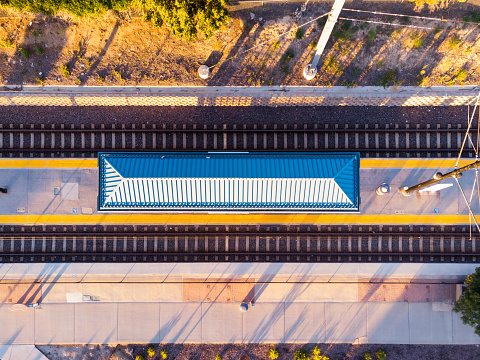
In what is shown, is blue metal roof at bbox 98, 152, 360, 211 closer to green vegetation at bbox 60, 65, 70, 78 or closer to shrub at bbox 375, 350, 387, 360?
green vegetation at bbox 60, 65, 70, 78

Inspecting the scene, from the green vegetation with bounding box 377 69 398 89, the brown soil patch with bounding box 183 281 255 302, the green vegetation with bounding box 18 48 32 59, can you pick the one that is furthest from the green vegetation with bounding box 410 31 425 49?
the green vegetation with bounding box 18 48 32 59

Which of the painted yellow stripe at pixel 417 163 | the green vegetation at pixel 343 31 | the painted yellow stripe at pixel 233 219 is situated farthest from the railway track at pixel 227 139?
the green vegetation at pixel 343 31

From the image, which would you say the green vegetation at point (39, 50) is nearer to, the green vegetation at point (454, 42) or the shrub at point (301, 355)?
the shrub at point (301, 355)

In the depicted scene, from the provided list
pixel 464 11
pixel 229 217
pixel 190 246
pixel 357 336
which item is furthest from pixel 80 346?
pixel 464 11

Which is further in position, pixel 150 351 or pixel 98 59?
pixel 150 351

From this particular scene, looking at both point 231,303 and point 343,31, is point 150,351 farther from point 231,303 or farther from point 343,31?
point 343,31

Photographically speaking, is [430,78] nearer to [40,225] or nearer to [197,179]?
[197,179]

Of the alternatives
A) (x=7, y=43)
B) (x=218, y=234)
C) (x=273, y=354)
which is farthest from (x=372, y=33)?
(x=7, y=43)
